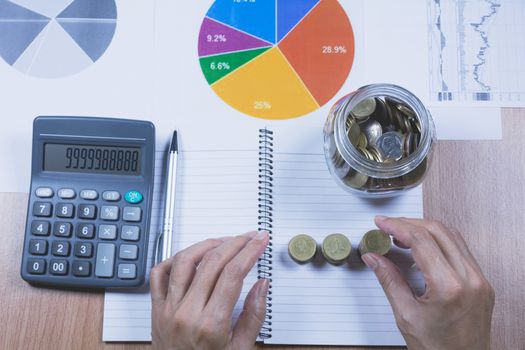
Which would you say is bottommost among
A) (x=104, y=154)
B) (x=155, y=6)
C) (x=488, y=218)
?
(x=488, y=218)

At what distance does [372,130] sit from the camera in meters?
0.61

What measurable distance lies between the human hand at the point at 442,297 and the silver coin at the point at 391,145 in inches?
3.2

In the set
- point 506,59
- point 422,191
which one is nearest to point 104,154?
point 422,191

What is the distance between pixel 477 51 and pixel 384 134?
221 mm

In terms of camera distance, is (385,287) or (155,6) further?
(155,6)

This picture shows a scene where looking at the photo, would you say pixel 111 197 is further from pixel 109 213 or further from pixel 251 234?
pixel 251 234

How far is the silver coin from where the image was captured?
0.59 metres

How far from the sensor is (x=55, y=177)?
2.12 feet

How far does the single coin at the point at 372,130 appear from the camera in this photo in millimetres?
606

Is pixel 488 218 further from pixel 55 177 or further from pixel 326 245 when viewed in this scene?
pixel 55 177

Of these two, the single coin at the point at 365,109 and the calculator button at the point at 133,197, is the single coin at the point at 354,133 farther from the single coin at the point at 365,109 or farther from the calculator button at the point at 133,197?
the calculator button at the point at 133,197

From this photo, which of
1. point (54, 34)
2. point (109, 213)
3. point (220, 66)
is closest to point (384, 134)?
point (220, 66)

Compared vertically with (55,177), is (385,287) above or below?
below

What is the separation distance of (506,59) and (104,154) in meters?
0.55
